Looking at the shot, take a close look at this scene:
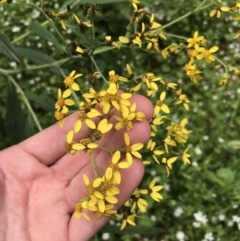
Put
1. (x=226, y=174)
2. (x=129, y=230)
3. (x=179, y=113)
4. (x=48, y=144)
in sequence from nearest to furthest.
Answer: (x=48, y=144)
(x=129, y=230)
(x=226, y=174)
(x=179, y=113)

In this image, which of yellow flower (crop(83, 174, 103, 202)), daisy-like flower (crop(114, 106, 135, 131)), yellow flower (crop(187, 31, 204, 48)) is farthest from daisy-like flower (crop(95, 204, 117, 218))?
yellow flower (crop(187, 31, 204, 48))

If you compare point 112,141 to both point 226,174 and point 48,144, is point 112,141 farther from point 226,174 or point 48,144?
point 226,174

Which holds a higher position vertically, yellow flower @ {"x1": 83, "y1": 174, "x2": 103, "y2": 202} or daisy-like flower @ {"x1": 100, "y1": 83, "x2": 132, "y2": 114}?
daisy-like flower @ {"x1": 100, "y1": 83, "x2": 132, "y2": 114}

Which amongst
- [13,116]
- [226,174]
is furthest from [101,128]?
[226,174]

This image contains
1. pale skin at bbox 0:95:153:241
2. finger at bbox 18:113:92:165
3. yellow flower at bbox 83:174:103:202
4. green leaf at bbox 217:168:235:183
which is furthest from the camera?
green leaf at bbox 217:168:235:183

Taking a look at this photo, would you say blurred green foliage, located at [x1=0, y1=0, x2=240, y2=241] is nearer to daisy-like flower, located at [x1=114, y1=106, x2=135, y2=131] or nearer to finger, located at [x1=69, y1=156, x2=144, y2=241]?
finger, located at [x1=69, y1=156, x2=144, y2=241]

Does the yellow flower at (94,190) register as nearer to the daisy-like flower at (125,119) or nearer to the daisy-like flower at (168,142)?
the daisy-like flower at (125,119)

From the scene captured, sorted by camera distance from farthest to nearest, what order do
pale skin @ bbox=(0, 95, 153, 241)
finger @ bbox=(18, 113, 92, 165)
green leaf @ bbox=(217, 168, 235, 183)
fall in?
green leaf @ bbox=(217, 168, 235, 183) < finger @ bbox=(18, 113, 92, 165) < pale skin @ bbox=(0, 95, 153, 241)

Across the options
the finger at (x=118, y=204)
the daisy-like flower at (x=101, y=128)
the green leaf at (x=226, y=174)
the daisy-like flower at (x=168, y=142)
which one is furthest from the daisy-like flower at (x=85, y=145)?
the green leaf at (x=226, y=174)
